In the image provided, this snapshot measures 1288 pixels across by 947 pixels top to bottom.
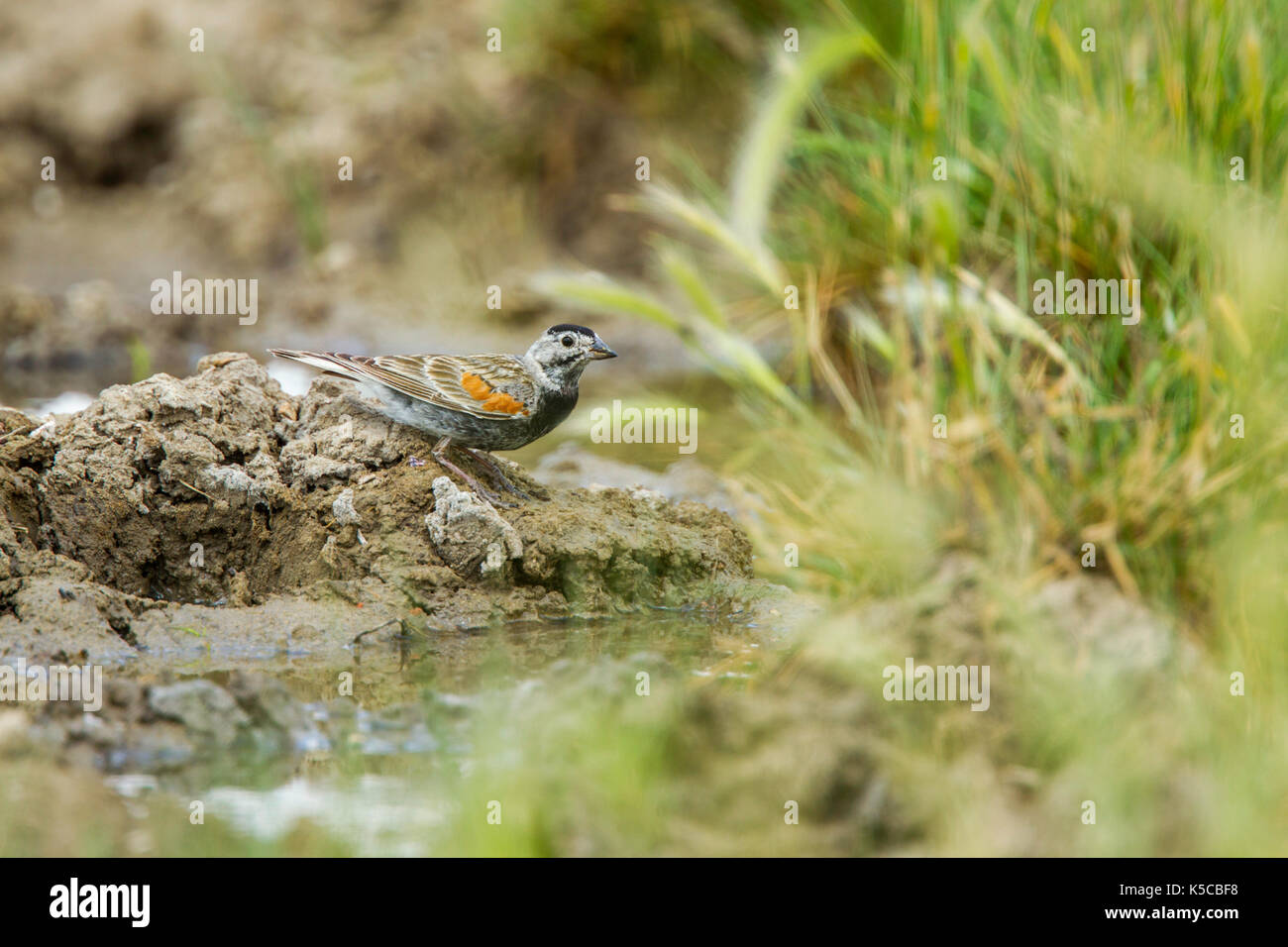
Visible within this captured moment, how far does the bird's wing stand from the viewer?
19.7ft

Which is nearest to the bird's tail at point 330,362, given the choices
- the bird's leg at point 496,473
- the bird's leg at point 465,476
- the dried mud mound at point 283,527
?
the dried mud mound at point 283,527

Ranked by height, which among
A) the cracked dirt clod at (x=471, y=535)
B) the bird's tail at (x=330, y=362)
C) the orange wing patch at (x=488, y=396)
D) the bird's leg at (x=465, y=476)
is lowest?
the cracked dirt clod at (x=471, y=535)

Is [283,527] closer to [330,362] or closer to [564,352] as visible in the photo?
[330,362]

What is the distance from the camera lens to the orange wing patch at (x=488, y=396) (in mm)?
6031

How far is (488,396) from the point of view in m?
6.05

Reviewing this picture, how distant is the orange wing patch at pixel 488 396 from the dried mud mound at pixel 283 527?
355mm

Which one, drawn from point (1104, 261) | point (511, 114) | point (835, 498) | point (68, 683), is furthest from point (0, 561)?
point (511, 114)

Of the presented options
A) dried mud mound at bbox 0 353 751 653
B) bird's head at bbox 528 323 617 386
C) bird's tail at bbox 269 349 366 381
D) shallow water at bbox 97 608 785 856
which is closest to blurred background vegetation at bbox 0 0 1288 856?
shallow water at bbox 97 608 785 856

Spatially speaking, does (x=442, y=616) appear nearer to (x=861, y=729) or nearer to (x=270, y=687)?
(x=270, y=687)

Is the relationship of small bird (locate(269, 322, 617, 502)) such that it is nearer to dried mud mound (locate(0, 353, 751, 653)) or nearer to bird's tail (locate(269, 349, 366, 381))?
bird's tail (locate(269, 349, 366, 381))

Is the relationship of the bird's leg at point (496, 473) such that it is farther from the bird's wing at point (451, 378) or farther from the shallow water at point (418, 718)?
the shallow water at point (418, 718)

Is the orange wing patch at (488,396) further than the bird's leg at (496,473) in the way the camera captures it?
No

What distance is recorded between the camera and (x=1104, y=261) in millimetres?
5211
